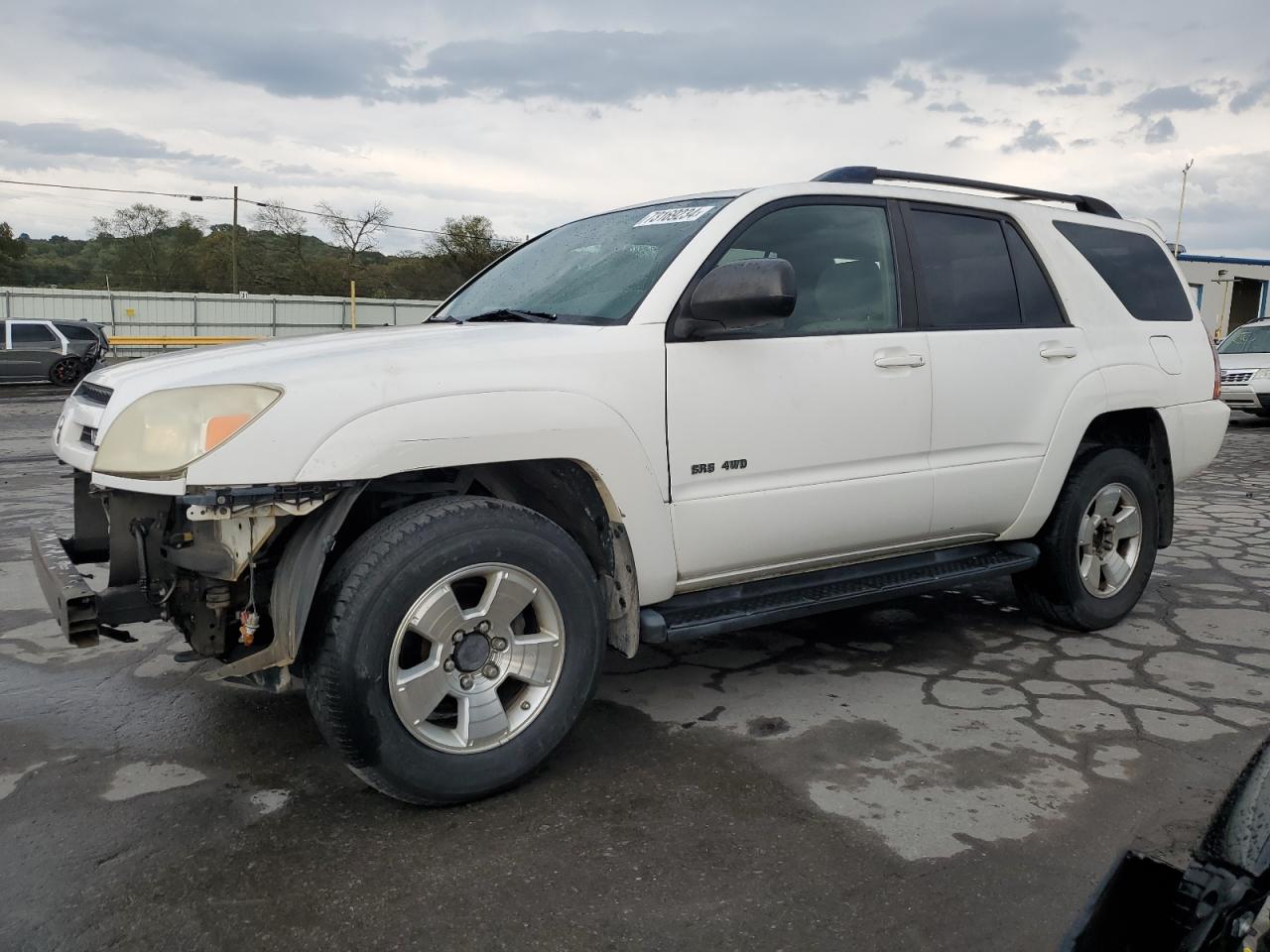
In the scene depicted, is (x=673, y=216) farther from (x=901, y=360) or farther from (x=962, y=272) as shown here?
(x=962, y=272)

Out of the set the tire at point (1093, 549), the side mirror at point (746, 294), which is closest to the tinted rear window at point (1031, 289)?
the tire at point (1093, 549)

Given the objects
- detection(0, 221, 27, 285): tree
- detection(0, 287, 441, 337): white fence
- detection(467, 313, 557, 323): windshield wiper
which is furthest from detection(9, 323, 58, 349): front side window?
detection(0, 221, 27, 285): tree

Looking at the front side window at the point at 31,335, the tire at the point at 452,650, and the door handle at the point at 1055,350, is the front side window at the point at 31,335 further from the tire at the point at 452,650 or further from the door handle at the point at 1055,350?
the door handle at the point at 1055,350

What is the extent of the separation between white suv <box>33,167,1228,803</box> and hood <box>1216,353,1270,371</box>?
40.7 ft

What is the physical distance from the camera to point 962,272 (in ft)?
13.7

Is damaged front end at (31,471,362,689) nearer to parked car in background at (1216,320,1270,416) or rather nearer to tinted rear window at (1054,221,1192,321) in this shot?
tinted rear window at (1054,221,1192,321)

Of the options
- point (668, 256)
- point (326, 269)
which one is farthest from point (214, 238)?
point (668, 256)

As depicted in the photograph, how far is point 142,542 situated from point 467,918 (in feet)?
4.44

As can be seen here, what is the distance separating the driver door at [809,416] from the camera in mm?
3328

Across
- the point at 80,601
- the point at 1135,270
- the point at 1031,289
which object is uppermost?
the point at 1135,270

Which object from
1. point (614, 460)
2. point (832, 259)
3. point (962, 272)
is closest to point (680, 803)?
point (614, 460)

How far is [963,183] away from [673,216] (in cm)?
143

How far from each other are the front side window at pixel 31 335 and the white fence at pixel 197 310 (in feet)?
41.1

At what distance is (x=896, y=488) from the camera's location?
381cm
